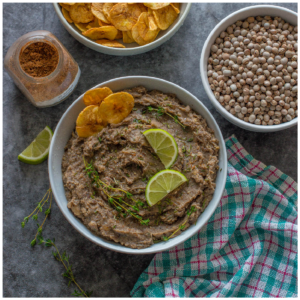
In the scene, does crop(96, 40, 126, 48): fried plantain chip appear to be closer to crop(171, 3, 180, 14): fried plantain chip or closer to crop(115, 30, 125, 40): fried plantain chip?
crop(115, 30, 125, 40): fried plantain chip

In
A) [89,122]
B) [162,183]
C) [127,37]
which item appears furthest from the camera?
[127,37]

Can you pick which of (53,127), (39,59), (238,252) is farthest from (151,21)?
(238,252)

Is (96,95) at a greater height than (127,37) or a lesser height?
lesser

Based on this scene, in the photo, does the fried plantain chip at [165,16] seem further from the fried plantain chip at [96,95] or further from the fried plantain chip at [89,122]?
the fried plantain chip at [89,122]

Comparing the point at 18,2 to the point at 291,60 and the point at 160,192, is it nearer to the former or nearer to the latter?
the point at 160,192

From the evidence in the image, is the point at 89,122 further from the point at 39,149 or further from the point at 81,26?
the point at 81,26

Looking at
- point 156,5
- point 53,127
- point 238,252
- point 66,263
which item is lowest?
point 66,263

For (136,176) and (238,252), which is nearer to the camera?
(136,176)
